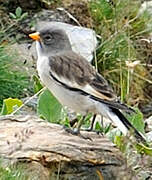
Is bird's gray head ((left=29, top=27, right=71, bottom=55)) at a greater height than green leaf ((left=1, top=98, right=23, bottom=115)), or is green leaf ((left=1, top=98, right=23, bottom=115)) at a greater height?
bird's gray head ((left=29, top=27, right=71, bottom=55))

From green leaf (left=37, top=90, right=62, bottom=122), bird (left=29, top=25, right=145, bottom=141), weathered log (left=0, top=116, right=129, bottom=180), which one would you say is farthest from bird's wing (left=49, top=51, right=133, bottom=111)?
green leaf (left=37, top=90, right=62, bottom=122)

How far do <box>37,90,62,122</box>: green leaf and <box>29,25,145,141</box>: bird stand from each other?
1.99 feet

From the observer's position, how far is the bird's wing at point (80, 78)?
5.25 metres

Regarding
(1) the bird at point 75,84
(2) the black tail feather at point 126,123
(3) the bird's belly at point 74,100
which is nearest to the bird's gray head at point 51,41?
(1) the bird at point 75,84

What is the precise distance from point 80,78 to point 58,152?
27.0 inches

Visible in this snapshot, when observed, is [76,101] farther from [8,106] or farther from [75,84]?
[8,106]

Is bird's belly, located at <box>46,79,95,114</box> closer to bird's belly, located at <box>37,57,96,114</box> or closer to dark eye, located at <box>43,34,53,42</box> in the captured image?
bird's belly, located at <box>37,57,96,114</box>

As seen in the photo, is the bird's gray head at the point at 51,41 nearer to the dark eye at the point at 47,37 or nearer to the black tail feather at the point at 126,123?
the dark eye at the point at 47,37

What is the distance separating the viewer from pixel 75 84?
5.32m

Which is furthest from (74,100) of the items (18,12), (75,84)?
(18,12)

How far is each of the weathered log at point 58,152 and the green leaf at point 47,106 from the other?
80cm

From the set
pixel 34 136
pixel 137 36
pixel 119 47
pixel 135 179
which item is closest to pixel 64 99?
pixel 34 136

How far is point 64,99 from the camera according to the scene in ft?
17.2

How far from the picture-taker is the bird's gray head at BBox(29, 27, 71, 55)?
5.65 meters
